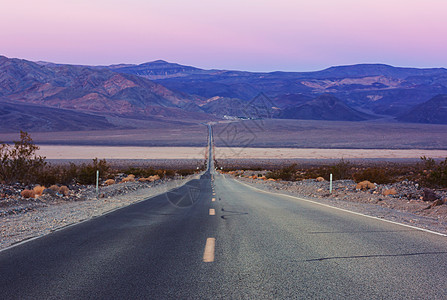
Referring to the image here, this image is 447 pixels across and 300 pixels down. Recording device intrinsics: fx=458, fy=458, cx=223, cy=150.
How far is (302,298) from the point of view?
5.21 meters

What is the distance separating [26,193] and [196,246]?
15150 millimetres

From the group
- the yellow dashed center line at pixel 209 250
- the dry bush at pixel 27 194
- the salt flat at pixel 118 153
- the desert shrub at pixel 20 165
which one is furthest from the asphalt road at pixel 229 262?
the salt flat at pixel 118 153

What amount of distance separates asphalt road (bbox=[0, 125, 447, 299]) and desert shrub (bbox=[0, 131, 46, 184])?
18.1m

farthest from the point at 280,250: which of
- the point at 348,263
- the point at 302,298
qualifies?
the point at 302,298

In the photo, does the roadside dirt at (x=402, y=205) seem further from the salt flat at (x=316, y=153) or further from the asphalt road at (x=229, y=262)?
the salt flat at (x=316, y=153)

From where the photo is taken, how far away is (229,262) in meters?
6.94

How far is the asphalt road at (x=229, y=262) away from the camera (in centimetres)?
552

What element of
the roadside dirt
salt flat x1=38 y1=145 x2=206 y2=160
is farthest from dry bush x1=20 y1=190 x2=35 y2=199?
salt flat x1=38 y1=145 x2=206 y2=160

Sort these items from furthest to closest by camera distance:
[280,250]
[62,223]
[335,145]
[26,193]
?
[335,145] → [26,193] → [62,223] → [280,250]

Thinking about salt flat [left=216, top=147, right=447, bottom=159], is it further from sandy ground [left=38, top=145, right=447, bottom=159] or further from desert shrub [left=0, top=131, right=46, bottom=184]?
desert shrub [left=0, top=131, right=46, bottom=184]

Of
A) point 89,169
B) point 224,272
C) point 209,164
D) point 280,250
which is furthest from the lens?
point 209,164

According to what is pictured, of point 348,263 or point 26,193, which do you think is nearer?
point 348,263

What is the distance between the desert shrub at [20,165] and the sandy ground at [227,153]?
3347 inches

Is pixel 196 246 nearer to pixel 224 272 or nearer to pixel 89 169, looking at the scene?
pixel 224 272
